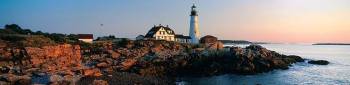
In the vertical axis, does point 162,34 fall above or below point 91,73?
above

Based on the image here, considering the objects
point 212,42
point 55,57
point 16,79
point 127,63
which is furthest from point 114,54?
point 212,42

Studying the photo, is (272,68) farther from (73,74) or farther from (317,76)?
(73,74)

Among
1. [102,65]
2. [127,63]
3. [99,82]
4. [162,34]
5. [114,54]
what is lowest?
[99,82]

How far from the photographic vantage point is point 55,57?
150ft

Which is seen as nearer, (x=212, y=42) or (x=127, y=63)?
(x=127, y=63)

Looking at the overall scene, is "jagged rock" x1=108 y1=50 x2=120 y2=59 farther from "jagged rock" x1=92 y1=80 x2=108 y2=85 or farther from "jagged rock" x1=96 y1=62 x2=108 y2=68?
"jagged rock" x1=92 y1=80 x2=108 y2=85

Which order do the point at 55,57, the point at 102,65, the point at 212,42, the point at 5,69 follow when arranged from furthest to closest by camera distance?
the point at 212,42, the point at 102,65, the point at 55,57, the point at 5,69

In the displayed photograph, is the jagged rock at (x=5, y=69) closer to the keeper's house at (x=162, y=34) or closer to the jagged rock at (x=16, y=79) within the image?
the jagged rock at (x=16, y=79)

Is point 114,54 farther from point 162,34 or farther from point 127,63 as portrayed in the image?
point 162,34

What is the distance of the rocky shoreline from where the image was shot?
36.1 m

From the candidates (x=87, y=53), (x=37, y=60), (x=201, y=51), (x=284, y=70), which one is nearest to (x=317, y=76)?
(x=284, y=70)

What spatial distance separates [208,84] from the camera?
4147cm

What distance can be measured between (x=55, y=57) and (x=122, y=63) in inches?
283

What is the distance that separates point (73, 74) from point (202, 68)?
18.5 m
